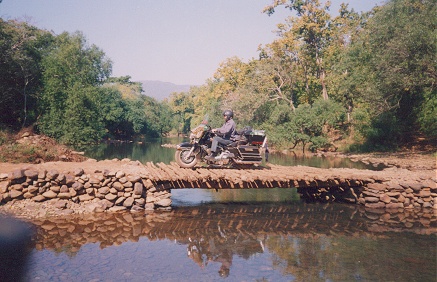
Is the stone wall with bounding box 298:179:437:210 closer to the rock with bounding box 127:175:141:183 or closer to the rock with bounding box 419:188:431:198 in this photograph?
the rock with bounding box 419:188:431:198

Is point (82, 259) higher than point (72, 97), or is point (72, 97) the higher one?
point (72, 97)

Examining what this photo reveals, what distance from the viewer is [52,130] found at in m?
33.4

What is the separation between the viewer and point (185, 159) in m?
12.0

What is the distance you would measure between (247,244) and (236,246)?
1.10 ft

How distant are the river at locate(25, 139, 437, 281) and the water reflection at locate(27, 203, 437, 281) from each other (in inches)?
0.8

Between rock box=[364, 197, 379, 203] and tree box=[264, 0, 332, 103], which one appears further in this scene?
tree box=[264, 0, 332, 103]

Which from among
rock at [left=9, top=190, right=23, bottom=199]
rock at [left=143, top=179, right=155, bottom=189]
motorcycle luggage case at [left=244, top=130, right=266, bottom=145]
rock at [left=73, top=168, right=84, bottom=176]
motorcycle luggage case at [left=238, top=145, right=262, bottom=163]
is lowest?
rock at [left=9, top=190, right=23, bottom=199]

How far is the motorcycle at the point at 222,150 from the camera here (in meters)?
11.8

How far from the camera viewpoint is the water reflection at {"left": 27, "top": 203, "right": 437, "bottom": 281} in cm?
671

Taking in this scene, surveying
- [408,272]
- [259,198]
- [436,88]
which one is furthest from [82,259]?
[436,88]

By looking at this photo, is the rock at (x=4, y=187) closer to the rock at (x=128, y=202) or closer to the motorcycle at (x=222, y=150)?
the rock at (x=128, y=202)

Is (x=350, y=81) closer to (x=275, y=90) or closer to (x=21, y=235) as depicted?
(x=275, y=90)

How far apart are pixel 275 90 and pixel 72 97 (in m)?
24.7

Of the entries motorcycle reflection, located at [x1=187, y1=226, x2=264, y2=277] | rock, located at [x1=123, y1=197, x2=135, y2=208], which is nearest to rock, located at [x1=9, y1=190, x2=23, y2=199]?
rock, located at [x1=123, y1=197, x2=135, y2=208]
